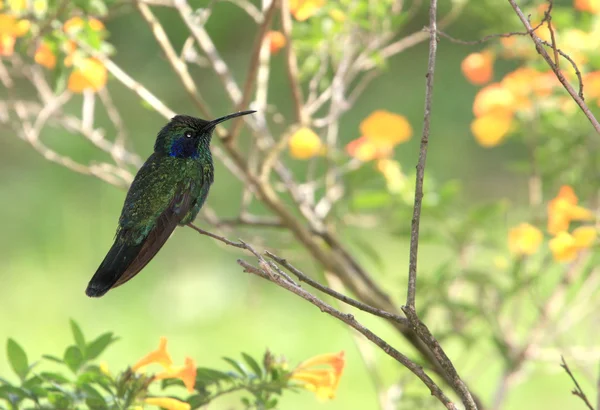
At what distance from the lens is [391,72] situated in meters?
5.93

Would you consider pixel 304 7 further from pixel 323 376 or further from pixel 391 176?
pixel 323 376

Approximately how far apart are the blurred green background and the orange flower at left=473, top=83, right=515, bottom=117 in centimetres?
113

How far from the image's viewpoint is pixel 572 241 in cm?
204

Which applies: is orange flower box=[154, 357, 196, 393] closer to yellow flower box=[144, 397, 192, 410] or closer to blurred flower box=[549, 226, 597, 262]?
yellow flower box=[144, 397, 192, 410]

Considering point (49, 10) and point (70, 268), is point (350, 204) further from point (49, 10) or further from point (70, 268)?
point (70, 268)

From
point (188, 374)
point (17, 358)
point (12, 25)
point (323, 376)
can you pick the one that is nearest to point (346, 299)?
point (188, 374)

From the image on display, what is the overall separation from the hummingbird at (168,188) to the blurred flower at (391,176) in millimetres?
941

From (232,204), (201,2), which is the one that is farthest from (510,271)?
(232,204)

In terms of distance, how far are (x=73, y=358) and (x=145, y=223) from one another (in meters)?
0.27

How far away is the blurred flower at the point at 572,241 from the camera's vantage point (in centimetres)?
201

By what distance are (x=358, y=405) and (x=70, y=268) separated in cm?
173

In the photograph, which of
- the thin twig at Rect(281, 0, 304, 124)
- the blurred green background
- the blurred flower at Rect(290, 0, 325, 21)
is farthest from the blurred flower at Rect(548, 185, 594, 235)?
the blurred green background

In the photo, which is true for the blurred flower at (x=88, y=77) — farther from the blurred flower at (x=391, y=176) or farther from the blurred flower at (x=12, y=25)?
the blurred flower at (x=391, y=176)

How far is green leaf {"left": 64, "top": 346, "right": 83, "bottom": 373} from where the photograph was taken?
1.52m
